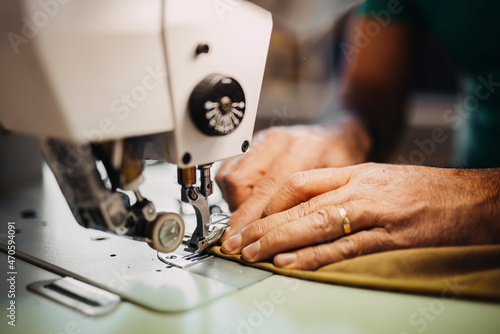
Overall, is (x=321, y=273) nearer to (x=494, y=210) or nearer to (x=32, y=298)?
(x=494, y=210)

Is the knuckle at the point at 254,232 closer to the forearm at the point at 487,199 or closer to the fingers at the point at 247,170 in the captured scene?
the fingers at the point at 247,170

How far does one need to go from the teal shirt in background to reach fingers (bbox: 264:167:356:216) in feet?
2.04

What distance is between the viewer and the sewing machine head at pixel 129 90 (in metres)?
0.52

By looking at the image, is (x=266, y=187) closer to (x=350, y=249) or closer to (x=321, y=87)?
(x=350, y=249)

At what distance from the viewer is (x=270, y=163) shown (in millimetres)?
1060

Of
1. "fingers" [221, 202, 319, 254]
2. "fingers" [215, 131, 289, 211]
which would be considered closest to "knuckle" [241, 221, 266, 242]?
"fingers" [221, 202, 319, 254]

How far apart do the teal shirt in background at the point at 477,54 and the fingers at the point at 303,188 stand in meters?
0.62

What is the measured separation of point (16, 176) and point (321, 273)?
103 cm

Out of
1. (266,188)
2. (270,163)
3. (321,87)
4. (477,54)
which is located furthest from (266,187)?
(321,87)

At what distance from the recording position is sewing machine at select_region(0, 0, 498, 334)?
0.53m

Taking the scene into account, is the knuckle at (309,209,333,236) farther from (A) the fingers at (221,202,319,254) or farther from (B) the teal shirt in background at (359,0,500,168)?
(B) the teal shirt in background at (359,0,500,168)

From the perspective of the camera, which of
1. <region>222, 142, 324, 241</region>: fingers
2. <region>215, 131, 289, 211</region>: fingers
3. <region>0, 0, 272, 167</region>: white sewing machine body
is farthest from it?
<region>215, 131, 289, 211</region>: fingers

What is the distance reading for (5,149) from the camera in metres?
1.29

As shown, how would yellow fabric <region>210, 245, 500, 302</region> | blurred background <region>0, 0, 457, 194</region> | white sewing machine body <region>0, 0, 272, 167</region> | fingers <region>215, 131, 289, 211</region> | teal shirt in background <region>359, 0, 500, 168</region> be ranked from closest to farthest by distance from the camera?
white sewing machine body <region>0, 0, 272, 167</region> → yellow fabric <region>210, 245, 500, 302</region> → fingers <region>215, 131, 289, 211</region> → teal shirt in background <region>359, 0, 500, 168</region> → blurred background <region>0, 0, 457, 194</region>
